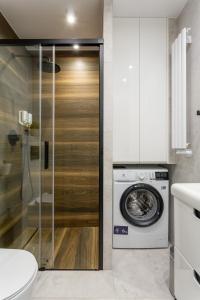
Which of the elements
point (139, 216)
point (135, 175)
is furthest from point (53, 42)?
point (139, 216)

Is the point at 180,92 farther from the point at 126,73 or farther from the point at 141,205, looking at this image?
the point at 141,205

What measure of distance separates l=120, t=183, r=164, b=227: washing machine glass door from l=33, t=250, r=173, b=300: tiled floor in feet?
1.29

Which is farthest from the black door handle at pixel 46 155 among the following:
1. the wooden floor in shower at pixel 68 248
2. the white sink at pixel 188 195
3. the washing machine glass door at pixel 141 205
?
the white sink at pixel 188 195

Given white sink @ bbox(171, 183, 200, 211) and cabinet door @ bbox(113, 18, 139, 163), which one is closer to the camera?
white sink @ bbox(171, 183, 200, 211)

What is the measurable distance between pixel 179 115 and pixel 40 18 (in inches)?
73.5

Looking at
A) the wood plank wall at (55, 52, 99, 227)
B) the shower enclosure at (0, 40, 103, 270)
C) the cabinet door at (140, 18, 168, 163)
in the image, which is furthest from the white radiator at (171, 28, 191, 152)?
the wood plank wall at (55, 52, 99, 227)

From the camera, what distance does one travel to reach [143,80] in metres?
2.34

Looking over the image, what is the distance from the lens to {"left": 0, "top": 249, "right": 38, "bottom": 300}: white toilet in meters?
0.98

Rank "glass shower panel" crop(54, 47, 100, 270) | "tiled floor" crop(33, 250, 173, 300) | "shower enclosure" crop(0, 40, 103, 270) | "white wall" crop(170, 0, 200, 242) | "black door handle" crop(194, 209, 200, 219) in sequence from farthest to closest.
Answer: "glass shower panel" crop(54, 47, 100, 270) → "shower enclosure" crop(0, 40, 103, 270) → "white wall" crop(170, 0, 200, 242) → "tiled floor" crop(33, 250, 173, 300) → "black door handle" crop(194, 209, 200, 219)

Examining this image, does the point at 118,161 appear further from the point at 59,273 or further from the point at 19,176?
the point at 59,273

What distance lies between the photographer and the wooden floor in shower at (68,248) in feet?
6.64

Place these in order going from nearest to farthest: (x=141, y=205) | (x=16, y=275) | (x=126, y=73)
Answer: (x=16, y=275)
(x=126, y=73)
(x=141, y=205)

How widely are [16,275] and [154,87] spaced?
210cm

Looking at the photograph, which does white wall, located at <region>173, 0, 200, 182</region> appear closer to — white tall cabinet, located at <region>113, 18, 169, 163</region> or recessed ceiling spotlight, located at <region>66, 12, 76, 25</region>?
white tall cabinet, located at <region>113, 18, 169, 163</region>
